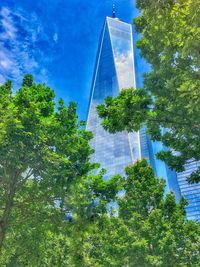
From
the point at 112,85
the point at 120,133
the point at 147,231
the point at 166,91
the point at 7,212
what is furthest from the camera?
the point at 112,85

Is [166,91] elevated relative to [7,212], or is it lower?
elevated

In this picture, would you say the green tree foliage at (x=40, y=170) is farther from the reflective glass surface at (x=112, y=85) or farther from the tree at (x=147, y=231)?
the reflective glass surface at (x=112, y=85)

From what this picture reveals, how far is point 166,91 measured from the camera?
11.0 metres

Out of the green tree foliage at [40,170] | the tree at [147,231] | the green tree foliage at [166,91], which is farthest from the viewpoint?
the tree at [147,231]

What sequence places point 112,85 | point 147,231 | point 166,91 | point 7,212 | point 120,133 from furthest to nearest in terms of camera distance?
point 112,85
point 120,133
point 147,231
point 7,212
point 166,91

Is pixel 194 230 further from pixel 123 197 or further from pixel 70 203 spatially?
pixel 70 203

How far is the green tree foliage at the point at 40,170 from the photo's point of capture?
12164mm

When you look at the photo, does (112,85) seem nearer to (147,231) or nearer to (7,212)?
(147,231)

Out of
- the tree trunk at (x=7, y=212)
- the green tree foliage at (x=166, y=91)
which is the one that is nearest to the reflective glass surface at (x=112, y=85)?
the tree trunk at (x=7, y=212)

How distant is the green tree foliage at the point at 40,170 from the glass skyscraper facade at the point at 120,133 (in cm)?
9927

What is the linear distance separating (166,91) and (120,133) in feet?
382

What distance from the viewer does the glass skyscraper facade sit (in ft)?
415

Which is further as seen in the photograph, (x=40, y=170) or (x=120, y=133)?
(x=120, y=133)

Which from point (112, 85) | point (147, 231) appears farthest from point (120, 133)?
point (147, 231)
